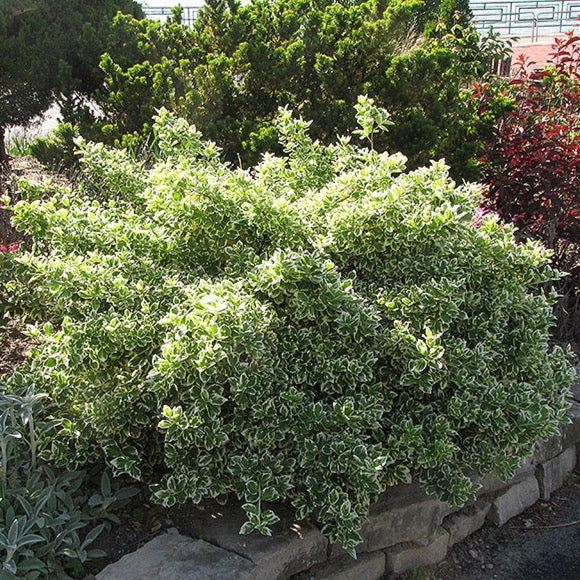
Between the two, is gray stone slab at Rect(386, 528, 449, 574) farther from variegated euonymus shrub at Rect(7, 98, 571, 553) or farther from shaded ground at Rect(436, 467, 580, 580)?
variegated euonymus shrub at Rect(7, 98, 571, 553)

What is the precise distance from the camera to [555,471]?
3426 mm

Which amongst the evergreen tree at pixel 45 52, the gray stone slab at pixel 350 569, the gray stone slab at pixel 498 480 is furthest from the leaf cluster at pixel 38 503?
the evergreen tree at pixel 45 52

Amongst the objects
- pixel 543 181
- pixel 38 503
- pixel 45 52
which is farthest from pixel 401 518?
pixel 45 52

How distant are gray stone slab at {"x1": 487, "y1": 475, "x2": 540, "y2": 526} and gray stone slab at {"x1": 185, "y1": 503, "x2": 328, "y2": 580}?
950 mm

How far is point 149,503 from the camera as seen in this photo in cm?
265

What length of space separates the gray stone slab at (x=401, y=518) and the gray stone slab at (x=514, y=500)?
1.35 feet

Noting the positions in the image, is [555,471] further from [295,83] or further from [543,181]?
[295,83]

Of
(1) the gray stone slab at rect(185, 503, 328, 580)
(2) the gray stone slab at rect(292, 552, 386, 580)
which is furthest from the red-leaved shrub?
(1) the gray stone slab at rect(185, 503, 328, 580)

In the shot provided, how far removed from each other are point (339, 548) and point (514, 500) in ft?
3.37

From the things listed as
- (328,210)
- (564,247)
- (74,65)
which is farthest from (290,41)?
(328,210)

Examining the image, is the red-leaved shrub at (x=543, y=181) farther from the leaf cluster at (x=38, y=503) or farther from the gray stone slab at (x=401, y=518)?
the leaf cluster at (x=38, y=503)

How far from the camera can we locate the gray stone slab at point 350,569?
2508 millimetres

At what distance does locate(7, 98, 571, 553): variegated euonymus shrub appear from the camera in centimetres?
239

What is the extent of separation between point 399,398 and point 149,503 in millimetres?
1016
